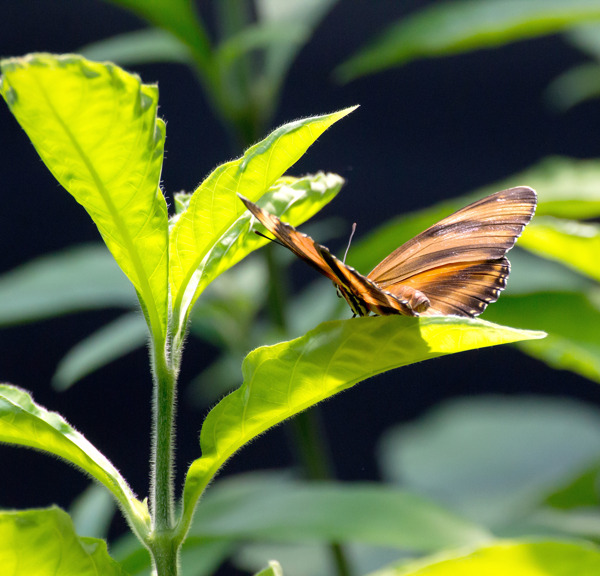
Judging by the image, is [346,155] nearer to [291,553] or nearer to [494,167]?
[494,167]

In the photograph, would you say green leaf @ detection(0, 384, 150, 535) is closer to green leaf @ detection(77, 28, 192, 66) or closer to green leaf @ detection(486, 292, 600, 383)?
green leaf @ detection(486, 292, 600, 383)

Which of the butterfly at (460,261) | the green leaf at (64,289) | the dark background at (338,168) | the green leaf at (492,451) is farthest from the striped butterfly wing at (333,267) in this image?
the dark background at (338,168)

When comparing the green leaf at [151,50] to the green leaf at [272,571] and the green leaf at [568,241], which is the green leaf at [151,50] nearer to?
the green leaf at [568,241]

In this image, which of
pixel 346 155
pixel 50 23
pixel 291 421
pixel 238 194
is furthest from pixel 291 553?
pixel 50 23

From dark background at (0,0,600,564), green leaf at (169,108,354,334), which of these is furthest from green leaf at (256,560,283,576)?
dark background at (0,0,600,564)

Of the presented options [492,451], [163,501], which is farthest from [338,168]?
[163,501]

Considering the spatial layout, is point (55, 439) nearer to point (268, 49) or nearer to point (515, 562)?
point (515, 562)
